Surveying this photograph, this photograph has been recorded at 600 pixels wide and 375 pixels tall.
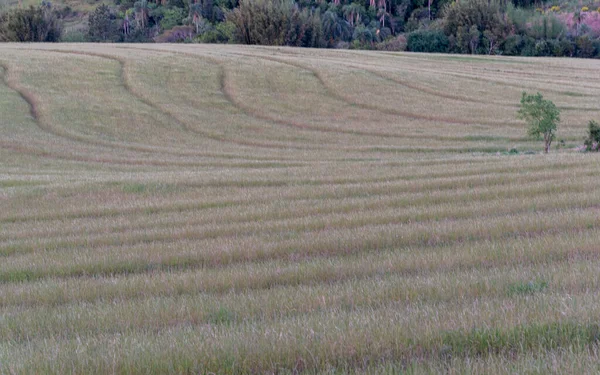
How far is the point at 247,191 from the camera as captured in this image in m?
16.9

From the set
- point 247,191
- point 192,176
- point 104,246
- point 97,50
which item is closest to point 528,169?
point 247,191

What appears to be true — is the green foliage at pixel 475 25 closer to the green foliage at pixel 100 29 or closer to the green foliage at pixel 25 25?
the green foliage at pixel 100 29

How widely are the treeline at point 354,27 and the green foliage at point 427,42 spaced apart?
0.49ft

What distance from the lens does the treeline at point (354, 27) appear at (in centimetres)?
9156

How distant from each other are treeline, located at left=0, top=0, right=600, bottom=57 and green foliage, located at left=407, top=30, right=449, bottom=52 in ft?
0.49

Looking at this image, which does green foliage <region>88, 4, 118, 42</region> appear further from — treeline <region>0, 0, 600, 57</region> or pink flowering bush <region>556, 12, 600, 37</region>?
pink flowering bush <region>556, 12, 600, 37</region>

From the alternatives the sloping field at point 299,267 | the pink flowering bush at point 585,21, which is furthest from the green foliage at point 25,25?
the pink flowering bush at point 585,21

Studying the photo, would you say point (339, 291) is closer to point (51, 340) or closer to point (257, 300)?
point (257, 300)

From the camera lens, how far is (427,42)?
97.7 metres

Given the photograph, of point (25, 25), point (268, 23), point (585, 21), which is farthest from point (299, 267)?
point (585, 21)

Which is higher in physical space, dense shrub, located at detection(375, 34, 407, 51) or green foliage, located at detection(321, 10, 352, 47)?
green foliage, located at detection(321, 10, 352, 47)

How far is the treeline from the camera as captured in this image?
9156 centimetres

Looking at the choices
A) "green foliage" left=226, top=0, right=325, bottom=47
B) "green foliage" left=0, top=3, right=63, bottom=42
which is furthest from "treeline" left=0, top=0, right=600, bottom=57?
"green foliage" left=0, top=3, right=63, bottom=42

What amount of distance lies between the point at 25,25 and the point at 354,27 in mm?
55549
